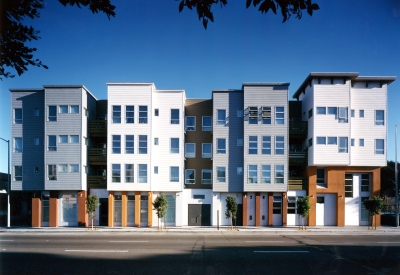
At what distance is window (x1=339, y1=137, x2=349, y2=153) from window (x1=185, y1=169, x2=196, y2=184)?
1427 centimetres

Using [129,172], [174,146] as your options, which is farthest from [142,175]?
[174,146]

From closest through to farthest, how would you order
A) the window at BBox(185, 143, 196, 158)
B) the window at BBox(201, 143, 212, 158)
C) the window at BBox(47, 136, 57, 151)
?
1. the window at BBox(47, 136, 57, 151)
2. the window at BBox(201, 143, 212, 158)
3. the window at BBox(185, 143, 196, 158)

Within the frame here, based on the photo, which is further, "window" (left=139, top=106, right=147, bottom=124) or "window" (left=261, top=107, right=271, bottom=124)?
"window" (left=261, top=107, right=271, bottom=124)

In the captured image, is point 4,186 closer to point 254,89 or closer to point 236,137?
point 236,137

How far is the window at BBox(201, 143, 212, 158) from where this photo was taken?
36.0m

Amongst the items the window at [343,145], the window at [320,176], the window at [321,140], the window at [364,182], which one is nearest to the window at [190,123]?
the window at [321,140]

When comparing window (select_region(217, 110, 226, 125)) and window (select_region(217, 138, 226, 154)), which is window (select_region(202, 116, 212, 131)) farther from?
window (select_region(217, 138, 226, 154))

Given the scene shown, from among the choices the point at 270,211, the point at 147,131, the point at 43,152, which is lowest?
the point at 270,211

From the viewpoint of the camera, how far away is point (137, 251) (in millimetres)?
16984

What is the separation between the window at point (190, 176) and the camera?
117 ft

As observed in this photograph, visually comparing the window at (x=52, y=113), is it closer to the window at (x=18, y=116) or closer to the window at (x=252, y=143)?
the window at (x=18, y=116)

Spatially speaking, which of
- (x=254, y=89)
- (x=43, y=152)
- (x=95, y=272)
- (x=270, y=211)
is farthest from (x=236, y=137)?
(x=95, y=272)

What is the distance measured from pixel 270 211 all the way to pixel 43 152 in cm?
2235

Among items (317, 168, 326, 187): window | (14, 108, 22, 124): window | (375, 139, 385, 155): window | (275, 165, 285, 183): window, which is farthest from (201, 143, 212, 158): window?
(14, 108, 22, 124): window
